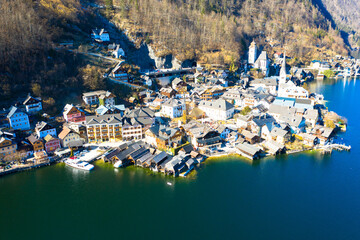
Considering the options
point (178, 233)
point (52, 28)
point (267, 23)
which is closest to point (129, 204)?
point (178, 233)

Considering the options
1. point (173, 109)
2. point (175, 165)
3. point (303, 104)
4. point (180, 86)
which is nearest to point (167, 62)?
point (180, 86)

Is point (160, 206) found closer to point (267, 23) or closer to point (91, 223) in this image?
point (91, 223)

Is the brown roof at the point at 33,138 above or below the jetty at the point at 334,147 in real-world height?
above

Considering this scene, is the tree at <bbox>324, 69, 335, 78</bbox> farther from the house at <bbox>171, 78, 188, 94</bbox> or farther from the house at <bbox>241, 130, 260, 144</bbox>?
the house at <bbox>241, 130, 260, 144</bbox>

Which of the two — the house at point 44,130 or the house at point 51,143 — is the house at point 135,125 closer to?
the house at point 51,143

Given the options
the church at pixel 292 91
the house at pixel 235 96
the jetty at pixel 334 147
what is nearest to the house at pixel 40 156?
the house at pixel 235 96
